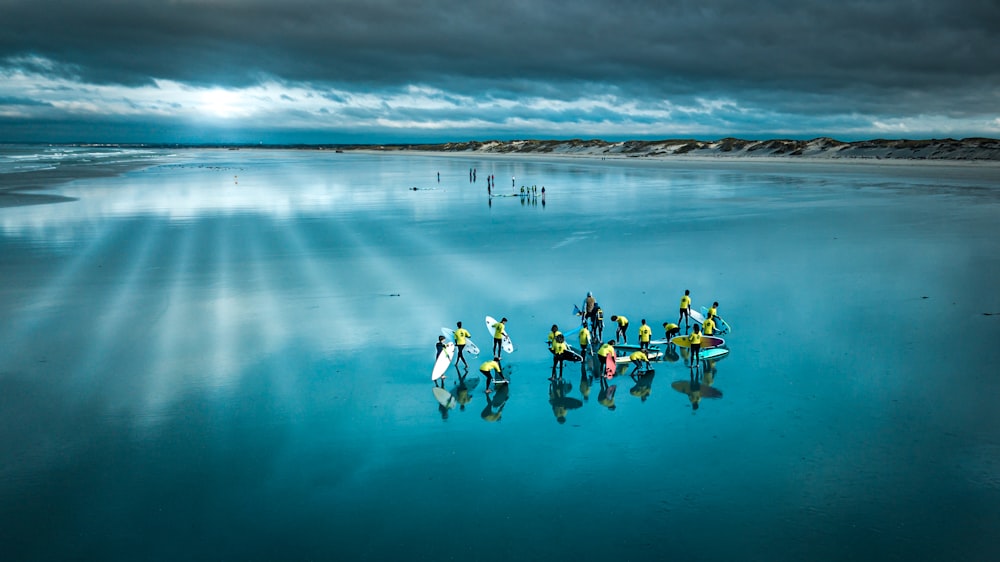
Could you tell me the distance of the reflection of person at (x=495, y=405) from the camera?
13948 millimetres

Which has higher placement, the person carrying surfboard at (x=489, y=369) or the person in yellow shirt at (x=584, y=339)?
the person in yellow shirt at (x=584, y=339)

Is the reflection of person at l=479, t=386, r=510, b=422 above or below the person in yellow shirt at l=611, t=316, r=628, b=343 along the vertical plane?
below

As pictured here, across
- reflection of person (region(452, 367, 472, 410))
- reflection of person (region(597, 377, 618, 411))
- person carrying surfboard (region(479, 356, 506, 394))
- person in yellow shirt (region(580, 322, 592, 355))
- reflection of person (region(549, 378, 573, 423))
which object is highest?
person in yellow shirt (region(580, 322, 592, 355))

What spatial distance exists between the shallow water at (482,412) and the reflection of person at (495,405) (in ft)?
0.96

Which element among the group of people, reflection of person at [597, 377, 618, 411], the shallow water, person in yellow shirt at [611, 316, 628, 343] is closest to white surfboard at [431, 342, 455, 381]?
the group of people

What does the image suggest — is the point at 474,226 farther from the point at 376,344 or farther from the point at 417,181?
the point at 417,181

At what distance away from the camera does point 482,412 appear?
1420cm

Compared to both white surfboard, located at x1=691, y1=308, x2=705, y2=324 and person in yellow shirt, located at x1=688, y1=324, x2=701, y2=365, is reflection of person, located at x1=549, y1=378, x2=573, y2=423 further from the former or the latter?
white surfboard, located at x1=691, y1=308, x2=705, y2=324

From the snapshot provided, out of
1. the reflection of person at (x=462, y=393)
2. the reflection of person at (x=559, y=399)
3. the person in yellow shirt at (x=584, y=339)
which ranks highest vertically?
the person in yellow shirt at (x=584, y=339)

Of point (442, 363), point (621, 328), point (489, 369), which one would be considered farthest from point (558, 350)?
point (621, 328)

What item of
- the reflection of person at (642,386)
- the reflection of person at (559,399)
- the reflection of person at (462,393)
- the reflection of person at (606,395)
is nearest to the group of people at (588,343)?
the reflection of person at (642,386)

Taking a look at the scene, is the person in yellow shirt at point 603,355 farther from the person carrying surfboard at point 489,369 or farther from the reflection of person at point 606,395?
Result: the person carrying surfboard at point 489,369

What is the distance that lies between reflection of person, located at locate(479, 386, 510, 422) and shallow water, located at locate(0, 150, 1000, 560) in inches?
11.5

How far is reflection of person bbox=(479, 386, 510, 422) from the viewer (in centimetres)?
1395
